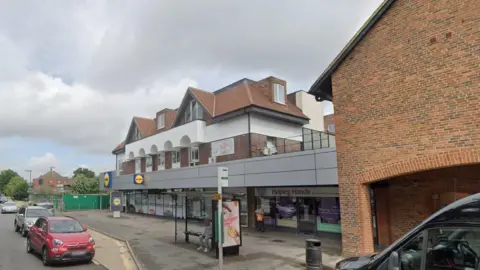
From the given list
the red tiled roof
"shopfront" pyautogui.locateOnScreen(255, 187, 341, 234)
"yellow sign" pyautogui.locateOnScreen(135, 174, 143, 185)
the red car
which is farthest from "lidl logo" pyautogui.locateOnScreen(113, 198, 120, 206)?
the red car

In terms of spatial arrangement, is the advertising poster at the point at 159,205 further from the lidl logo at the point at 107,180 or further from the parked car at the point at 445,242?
the parked car at the point at 445,242

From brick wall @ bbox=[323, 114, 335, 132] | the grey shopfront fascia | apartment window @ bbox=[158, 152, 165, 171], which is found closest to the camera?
the grey shopfront fascia

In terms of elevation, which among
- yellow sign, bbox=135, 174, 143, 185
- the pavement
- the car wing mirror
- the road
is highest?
yellow sign, bbox=135, 174, 143, 185

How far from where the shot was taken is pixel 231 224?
13672mm

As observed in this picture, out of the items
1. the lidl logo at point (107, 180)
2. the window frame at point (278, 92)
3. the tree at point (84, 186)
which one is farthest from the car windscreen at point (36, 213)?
the tree at point (84, 186)

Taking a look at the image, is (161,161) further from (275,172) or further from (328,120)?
(328,120)

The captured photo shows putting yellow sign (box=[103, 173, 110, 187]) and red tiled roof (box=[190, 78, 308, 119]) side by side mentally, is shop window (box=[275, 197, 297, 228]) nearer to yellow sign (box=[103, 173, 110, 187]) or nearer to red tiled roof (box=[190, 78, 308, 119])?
red tiled roof (box=[190, 78, 308, 119])

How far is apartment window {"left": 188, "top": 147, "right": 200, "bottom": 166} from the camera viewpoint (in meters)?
27.0

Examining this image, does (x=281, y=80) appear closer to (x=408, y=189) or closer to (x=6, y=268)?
(x=408, y=189)

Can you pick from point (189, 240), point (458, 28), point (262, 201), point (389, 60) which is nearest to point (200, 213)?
point (262, 201)

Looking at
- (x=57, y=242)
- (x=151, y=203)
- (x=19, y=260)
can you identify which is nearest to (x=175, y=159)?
(x=151, y=203)

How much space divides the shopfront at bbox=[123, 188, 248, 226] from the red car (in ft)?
29.0

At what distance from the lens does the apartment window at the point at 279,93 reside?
25620mm

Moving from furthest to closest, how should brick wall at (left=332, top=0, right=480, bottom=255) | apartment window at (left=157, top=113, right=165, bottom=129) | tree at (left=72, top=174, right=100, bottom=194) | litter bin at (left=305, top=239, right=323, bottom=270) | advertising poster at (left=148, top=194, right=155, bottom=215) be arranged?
1. tree at (left=72, top=174, right=100, bottom=194)
2. advertising poster at (left=148, top=194, right=155, bottom=215)
3. apartment window at (left=157, top=113, right=165, bottom=129)
4. litter bin at (left=305, top=239, right=323, bottom=270)
5. brick wall at (left=332, top=0, right=480, bottom=255)
